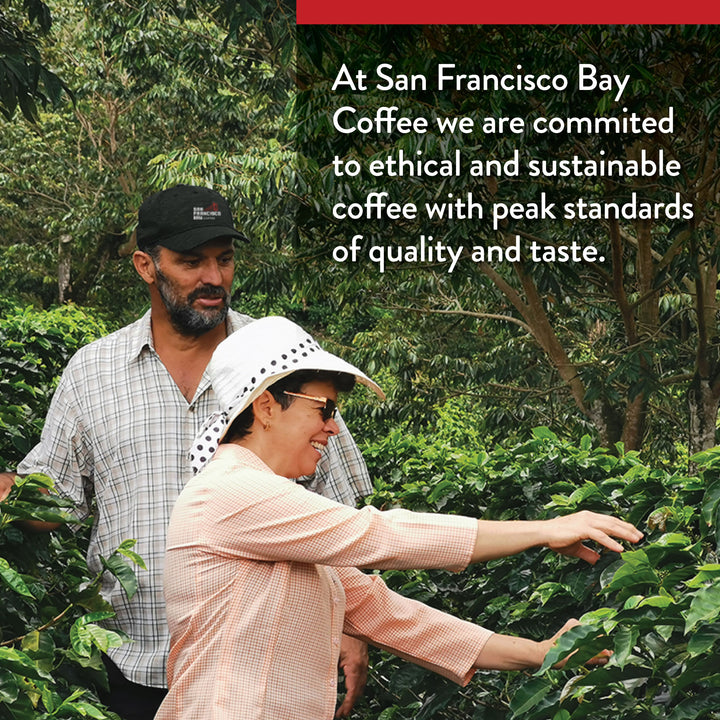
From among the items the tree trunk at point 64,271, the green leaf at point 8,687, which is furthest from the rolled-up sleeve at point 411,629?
the tree trunk at point 64,271

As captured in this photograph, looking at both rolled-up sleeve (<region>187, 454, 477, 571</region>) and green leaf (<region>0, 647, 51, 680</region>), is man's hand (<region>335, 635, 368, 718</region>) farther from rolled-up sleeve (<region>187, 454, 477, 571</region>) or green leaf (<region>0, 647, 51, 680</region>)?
green leaf (<region>0, 647, 51, 680</region>)

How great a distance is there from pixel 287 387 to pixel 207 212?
35.1 inches

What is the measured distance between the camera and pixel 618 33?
6941 millimetres

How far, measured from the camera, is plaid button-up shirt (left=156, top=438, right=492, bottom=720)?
6.61 ft

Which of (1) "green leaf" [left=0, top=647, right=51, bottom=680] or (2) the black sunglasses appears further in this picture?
(2) the black sunglasses

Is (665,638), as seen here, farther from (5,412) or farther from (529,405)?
(529,405)

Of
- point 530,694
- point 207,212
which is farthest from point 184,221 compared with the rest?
point 530,694

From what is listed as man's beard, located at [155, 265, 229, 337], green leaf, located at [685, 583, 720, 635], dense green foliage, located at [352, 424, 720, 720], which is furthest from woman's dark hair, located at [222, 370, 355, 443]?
green leaf, located at [685, 583, 720, 635]

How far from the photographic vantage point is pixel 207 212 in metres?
2.89

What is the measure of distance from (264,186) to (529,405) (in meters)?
3.71

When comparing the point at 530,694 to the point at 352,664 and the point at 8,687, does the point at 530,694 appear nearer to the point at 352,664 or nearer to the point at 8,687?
the point at 352,664

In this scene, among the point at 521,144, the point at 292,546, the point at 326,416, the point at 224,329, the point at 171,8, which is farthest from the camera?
the point at 171,8

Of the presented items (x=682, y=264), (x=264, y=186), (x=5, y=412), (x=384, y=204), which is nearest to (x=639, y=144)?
(x=682, y=264)

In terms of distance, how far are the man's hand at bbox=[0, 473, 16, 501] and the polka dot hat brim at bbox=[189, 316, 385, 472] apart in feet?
2.06
